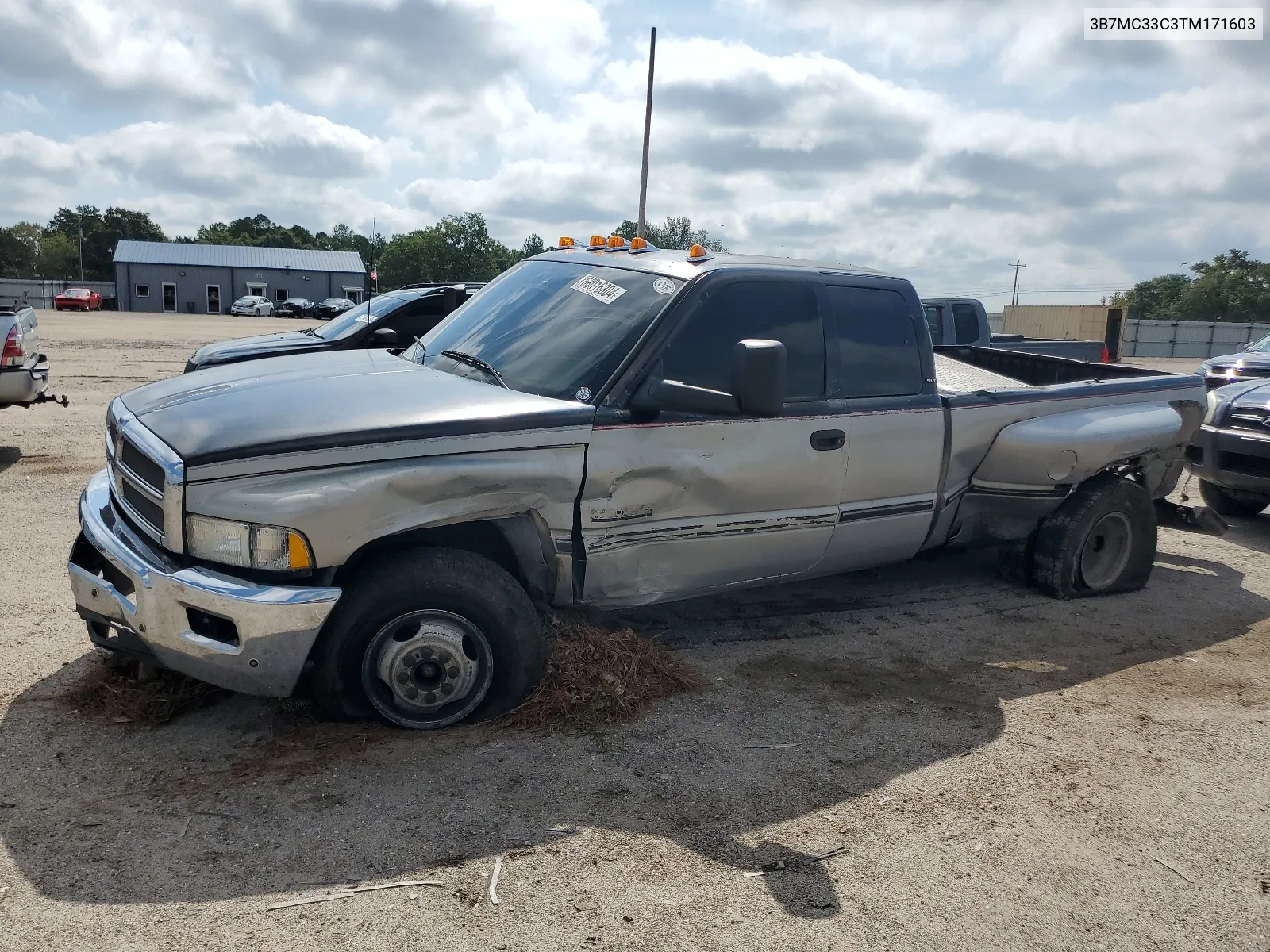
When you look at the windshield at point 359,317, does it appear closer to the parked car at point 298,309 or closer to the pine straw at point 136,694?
the pine straw at point 136,694

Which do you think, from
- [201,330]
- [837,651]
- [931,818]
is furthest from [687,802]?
[201,330]

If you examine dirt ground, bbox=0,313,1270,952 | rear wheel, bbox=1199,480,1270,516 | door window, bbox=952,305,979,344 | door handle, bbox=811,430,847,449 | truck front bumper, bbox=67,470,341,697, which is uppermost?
door window, bbox=952,305,979,344

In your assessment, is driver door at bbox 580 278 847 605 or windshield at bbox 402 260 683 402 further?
windshield at bbox 402 260 683 402

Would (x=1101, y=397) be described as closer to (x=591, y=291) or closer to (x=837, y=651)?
(x=837, y=651)

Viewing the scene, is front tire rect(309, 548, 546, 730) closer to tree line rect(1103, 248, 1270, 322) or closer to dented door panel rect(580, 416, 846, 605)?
dented door panel rect(580, 416, 846, 605)

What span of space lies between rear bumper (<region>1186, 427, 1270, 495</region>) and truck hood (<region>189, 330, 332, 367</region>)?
7755mm

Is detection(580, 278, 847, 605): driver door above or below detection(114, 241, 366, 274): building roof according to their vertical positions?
below

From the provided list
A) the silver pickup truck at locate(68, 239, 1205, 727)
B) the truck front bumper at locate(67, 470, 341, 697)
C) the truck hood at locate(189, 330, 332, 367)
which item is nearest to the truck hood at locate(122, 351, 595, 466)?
the silver pickup truck at locate(68, 239, 1205, 727)

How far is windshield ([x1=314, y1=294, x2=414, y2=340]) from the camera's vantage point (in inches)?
412

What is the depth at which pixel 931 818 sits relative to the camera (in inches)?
138

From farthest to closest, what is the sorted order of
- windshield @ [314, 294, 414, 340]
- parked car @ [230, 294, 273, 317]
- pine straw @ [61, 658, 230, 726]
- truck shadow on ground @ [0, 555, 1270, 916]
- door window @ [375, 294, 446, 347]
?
parked car @ [230, 294, 273, 317] → door window @ [375, 294, 446, 347] → windshield @ [314, 294, 414, 340] → pine straw @ [61, 658, 230, 726] → truck shadow on ground @ [0, 555, 1270, 916]

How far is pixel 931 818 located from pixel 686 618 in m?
2.09

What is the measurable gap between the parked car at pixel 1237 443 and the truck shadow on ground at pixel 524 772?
340 cm

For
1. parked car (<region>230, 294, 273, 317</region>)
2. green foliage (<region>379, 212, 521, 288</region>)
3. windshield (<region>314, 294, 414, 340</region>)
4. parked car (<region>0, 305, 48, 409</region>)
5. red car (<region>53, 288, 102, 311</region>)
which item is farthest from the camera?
green foliage (<region>379, 212, 521, 288</region>)
